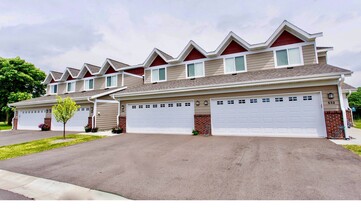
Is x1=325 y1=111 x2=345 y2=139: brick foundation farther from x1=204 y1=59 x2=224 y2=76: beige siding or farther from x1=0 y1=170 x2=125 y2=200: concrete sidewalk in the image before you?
x1=0 y1=170 x2=125 y2=200: concrete sidewalk

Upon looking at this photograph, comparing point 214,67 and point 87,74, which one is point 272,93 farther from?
point 87,74

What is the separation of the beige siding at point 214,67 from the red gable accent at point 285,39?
13.1 feet

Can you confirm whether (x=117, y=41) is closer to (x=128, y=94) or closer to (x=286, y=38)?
(x=128, y=94)

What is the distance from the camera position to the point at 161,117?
1238 cm

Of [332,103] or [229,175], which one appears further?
[332,103]

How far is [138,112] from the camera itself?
1325 cm

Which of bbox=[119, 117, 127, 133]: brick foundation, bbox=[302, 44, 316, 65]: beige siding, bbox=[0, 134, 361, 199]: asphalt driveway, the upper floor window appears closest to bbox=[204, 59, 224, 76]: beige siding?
bbox=[302, 44, 316, 65]: beige siding

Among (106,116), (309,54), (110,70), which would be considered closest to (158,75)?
(106,116)

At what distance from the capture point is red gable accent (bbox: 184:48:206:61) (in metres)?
13.9

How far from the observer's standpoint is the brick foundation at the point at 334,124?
8156mm

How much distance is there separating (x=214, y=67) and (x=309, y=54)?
6498 mm

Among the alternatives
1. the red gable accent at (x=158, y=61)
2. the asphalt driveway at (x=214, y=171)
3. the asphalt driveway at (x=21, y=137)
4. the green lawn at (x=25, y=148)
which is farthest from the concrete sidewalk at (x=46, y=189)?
the red gable accent at (x=158, y=61)
